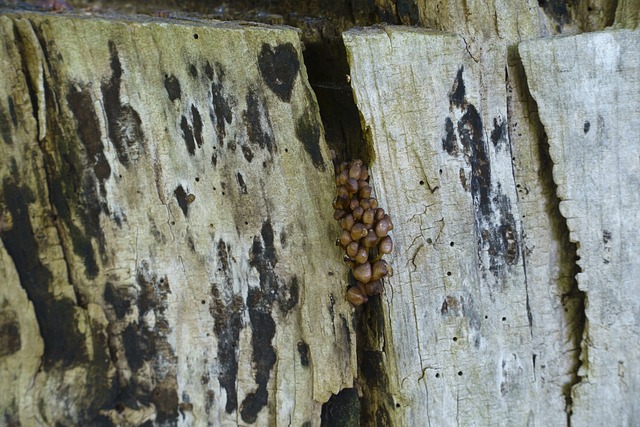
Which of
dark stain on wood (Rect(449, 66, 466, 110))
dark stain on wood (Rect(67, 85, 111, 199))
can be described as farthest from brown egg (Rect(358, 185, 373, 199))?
dark stain on wood (Rect(67, 85, 111, 199))

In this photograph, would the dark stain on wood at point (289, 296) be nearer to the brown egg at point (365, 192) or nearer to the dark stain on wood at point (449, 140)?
the brown egg at point (365, 192)

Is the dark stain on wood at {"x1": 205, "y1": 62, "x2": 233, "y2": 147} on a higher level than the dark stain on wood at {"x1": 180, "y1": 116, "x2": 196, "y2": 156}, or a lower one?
higher

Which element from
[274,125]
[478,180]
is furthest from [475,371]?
[274,125]

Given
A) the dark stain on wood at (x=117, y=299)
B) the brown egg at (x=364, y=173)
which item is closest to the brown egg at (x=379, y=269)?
the brown egg at (x=364, y=173)

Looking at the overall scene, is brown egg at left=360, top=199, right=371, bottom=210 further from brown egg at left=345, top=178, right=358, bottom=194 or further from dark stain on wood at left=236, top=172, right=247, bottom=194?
dark stain on wood at left=236, top=172, right=247, bottom=194

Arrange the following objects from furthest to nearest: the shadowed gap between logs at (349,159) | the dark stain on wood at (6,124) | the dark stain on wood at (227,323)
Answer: the shadowed gap between logs at (349,159), the dark stain on wood at (227,323), the dark stain on wood at (6,124)

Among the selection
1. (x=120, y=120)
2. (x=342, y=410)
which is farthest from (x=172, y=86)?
(x=342, y=410)
